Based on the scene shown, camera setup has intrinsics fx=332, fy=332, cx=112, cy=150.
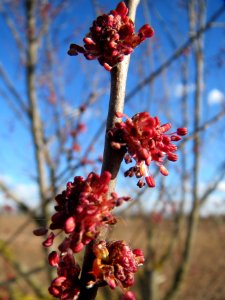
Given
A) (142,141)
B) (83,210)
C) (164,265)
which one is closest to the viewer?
(83,210)

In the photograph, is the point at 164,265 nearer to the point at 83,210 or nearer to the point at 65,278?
the point at 65,278

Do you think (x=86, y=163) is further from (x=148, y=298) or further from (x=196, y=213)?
(x=148, y=298)

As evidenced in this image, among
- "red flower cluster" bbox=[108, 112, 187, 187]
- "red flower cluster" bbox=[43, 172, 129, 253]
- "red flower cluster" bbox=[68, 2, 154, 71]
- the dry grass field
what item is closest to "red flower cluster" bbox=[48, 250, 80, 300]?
"red flower cluster" bbox=[43, 172, 129, 253]

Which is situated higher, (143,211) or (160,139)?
(143,211)

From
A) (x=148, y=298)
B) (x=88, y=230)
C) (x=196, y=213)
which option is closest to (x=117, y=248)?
(x=88, y=230)

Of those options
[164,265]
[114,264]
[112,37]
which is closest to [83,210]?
[114,264]

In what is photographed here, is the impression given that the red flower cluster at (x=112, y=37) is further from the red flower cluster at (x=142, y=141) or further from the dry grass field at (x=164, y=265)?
the dry grass field at (x=164, y=265)
